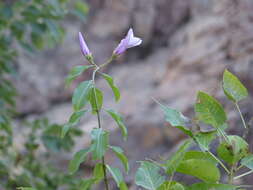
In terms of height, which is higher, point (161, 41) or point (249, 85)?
point (161, 41)

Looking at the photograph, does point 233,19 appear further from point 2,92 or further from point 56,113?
point 56,113

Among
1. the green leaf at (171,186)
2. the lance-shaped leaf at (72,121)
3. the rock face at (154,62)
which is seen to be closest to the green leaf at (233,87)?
the green leaf at (171,186)

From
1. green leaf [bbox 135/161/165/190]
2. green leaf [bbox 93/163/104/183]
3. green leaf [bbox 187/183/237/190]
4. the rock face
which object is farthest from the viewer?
the rock face

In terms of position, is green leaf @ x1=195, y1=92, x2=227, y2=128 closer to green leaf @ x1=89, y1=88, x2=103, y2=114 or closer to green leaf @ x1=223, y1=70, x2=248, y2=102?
green leaf @ x1=223, y1=70, x2=248, y2=102

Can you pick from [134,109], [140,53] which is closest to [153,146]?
[134,109]

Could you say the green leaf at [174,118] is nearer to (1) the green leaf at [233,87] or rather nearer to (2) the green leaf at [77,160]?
(1) the green leaf at [233,87]

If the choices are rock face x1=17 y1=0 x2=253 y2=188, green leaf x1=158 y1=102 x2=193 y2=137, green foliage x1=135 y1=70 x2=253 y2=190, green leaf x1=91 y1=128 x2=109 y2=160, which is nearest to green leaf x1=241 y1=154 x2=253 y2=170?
green foliage x1=135 y1=70 x2=253 y2=190

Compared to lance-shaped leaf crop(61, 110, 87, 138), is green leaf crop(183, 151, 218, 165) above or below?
below
